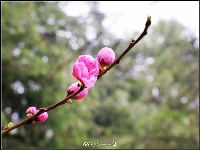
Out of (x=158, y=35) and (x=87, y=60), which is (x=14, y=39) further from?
(x=158, y=35)

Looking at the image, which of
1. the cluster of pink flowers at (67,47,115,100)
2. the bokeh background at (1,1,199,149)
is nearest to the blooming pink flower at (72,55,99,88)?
the cluster of pink flowers at (67,47,115,100)

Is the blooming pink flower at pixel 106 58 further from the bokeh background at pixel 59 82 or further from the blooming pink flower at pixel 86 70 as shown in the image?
the bokeh background at pixel 59 82

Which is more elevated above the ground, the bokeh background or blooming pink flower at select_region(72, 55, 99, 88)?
the bokeh background

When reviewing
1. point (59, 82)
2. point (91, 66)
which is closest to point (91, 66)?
point (91, 66)

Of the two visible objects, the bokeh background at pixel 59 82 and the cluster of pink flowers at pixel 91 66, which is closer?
the cluster of pink flowers at pixel 91 66

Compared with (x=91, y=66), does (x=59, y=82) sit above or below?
above

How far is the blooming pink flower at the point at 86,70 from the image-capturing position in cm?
45

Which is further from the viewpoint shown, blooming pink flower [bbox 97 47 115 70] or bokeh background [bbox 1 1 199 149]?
bokeh background [bbox 1 1 199 149]

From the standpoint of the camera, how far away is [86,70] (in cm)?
46

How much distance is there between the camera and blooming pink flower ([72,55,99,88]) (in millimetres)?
451

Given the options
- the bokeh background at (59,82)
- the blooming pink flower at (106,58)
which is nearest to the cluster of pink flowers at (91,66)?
the blooming pink flower at (106,58)

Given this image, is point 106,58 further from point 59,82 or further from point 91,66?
point 59,82

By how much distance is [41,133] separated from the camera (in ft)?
12.9

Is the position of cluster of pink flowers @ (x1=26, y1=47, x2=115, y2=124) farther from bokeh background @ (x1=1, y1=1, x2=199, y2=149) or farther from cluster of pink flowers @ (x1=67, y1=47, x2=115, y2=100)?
bokeh background @ (x1=1, y1=1, x2=199, y2=149)
